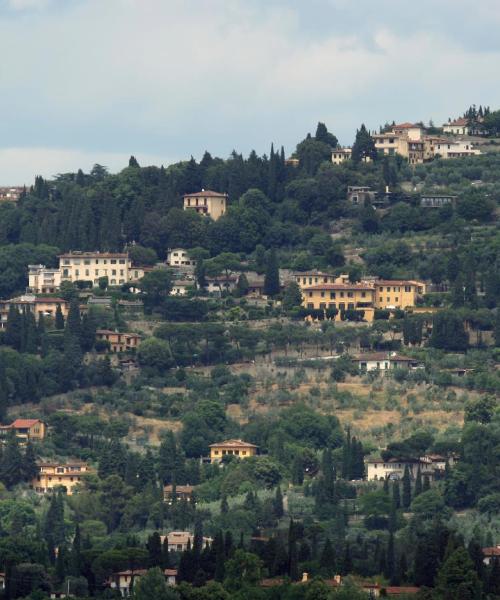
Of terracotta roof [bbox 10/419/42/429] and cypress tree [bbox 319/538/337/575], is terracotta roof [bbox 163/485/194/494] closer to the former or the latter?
terracotta roof [bbox 10/419/42/429]

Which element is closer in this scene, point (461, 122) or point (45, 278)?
point (45, 278)

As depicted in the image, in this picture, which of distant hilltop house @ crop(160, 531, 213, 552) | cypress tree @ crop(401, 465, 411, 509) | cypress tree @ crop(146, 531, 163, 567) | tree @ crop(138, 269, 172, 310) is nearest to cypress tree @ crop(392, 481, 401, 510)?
cypress tree @ crop(401, 465, 411, 509)

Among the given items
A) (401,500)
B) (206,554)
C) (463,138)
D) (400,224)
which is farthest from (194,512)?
(463,138)

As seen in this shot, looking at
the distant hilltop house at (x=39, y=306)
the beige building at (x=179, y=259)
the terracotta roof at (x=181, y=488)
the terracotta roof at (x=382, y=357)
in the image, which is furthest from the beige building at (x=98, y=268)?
the terracotta roof at (x=181, y=488)

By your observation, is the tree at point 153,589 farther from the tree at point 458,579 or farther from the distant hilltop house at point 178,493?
the distant hilltop house at point 178,493

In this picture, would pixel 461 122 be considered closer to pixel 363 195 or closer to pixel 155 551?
pixel 363 195

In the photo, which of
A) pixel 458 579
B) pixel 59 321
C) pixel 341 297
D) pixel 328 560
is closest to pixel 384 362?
pixel 341 297
